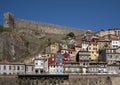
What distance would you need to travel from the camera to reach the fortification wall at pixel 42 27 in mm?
116688

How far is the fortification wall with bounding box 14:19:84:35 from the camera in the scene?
11669 cm

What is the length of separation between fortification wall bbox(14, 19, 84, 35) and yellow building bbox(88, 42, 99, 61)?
26.0m

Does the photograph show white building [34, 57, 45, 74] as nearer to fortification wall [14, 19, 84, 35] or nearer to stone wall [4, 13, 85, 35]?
stone wall [4, 13, 85, 35]

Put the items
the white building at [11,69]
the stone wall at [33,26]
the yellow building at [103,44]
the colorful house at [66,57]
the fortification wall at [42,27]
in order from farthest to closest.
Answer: the fortification wall at [42,27] → the stone wall at [33,26] → the yellow building at [103,44] → the colorful house at [66,57] → the white building at [11,69]

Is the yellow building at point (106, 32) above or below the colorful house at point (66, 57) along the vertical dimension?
above

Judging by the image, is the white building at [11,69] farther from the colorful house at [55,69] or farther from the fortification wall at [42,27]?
the fortification wall at [42,27]

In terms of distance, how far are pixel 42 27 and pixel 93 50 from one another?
29122 mm

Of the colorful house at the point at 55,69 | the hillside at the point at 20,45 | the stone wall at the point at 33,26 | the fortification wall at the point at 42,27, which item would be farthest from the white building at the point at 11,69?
the fortification wall at the point at 42,27

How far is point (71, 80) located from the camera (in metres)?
80.3

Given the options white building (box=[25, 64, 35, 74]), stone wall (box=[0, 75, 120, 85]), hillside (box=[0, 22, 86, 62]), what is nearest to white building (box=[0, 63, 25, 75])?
white building (box=[25, 64, 35, 74])

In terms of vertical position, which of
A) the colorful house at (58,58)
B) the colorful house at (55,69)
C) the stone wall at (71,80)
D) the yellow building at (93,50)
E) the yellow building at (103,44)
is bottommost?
the stone wall at (71,80)

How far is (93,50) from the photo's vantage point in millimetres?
97062

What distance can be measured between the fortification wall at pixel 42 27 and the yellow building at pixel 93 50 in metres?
26.0

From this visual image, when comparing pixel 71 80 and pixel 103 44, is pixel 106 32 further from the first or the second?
pixel 71 80
